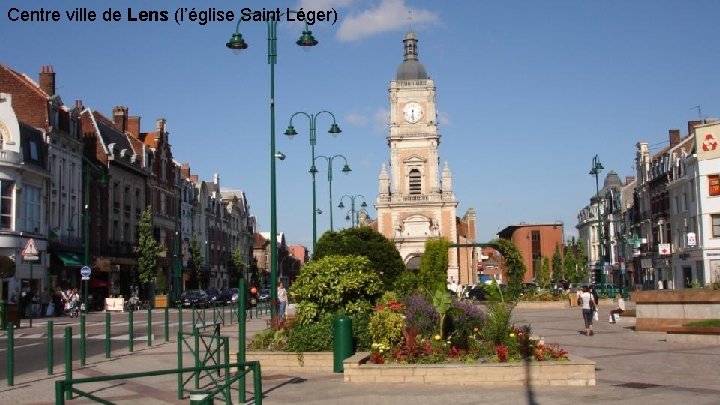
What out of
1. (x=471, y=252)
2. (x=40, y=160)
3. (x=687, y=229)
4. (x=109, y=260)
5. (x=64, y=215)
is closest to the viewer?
(x=40, y=160)

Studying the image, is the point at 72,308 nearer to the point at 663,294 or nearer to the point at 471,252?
the point at 663,294

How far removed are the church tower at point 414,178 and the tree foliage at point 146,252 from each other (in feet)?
139

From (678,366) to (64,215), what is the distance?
4221 centimetres

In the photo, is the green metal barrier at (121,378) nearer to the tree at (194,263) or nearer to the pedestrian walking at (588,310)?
the pedestrian walking at (588,310)

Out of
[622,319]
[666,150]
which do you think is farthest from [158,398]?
[666,150]

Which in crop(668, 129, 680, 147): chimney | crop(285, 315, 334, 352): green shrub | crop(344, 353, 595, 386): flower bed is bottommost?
crop(344, 353, 595, 386): flower bed

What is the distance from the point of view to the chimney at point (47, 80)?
1975 inches

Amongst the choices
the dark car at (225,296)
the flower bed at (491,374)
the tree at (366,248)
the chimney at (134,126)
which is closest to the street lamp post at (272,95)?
the flower bed at (491,374)

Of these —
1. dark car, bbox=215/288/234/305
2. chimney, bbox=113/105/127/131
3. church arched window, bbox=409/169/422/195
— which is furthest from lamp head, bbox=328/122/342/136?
church arched window, bbox=409/169/422/195

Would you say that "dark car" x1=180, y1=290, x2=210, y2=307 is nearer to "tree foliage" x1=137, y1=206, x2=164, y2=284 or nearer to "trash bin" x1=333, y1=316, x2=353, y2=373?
"tree foliage" x1=137, y1=206, x2=164, y2=284

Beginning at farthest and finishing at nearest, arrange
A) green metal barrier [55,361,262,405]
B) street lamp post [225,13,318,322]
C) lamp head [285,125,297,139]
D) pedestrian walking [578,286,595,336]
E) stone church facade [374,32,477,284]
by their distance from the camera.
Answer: stone church facade [374,32,477,284] → lamp head [285,125,297,139] → pedestrian walking [578,286,595,336] → street lamp post [225,13,318,322] → green metal barrier [55,361,262,405]

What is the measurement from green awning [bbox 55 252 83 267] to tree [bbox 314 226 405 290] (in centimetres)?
1807

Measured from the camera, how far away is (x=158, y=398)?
11938 millimetres

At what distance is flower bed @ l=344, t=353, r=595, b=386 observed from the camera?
12922 mm
